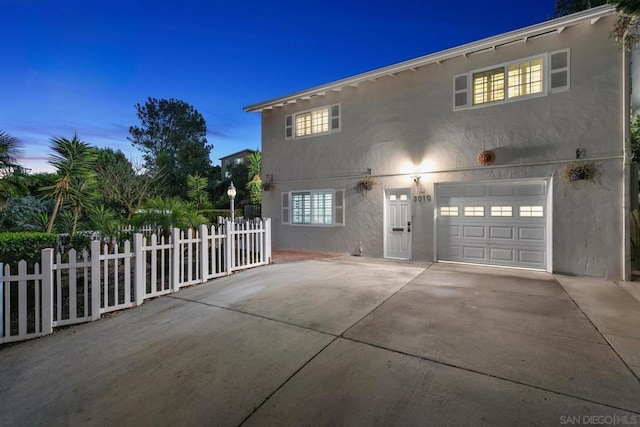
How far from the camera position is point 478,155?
7.57m

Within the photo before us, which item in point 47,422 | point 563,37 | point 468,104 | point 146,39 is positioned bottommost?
point 47,422

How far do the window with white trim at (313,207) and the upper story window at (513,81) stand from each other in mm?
4449

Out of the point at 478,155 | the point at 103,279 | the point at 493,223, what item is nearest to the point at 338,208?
the point at 478,155

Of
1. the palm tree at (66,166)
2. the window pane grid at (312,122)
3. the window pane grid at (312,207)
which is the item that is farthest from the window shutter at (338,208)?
the palm tree at (66,166)

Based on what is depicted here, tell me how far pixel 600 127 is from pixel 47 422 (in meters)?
9.60

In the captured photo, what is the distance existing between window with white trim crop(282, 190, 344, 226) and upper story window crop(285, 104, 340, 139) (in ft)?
6.95

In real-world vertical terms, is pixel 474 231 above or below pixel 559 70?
below

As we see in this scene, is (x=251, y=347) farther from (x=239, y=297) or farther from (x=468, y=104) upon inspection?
(x=468, y=104)

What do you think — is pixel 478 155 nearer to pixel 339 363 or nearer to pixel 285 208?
pixel 285 208

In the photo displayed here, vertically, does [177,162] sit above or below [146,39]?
below

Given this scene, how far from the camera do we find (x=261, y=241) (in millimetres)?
7539

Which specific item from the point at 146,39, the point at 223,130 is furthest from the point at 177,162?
the point at 146,39

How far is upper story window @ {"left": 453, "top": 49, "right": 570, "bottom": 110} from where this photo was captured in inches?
265

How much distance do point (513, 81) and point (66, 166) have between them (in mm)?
11108
